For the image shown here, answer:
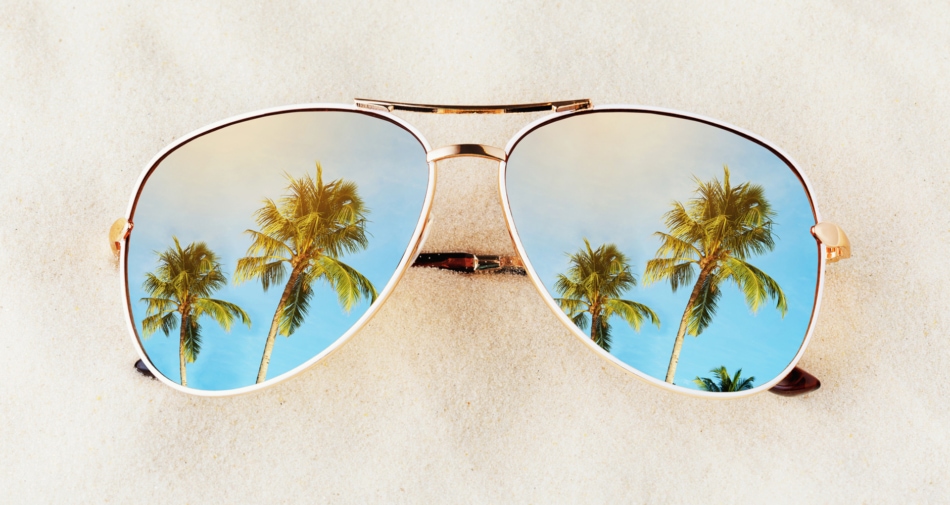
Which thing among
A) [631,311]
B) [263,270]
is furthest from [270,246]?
[631,311]

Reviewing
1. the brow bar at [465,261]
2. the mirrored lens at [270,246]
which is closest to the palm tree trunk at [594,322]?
the brow bar at [465,261]

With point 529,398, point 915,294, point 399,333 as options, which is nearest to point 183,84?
point 399,333

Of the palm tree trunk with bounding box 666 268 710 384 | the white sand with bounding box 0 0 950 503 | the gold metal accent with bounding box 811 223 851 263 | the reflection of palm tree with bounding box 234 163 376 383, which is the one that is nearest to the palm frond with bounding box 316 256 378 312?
the reflection of palm tree with bounding box 234 163 376 383

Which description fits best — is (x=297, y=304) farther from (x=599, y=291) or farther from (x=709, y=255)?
(x=709, y=255)

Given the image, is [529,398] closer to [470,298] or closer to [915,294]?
[470,298]

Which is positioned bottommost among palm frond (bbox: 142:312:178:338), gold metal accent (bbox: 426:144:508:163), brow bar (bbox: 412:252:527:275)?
palm frond (bbox: 142:312:178:338)

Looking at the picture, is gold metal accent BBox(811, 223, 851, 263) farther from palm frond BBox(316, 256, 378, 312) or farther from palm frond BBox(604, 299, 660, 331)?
palm frond BBox(316, 256, 378, 312)

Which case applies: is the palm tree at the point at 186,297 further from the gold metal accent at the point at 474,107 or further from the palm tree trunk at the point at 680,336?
the palm tree trunk at the point at 680,336
